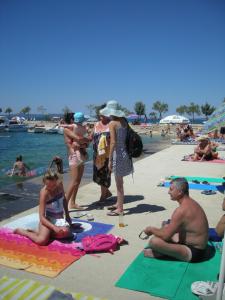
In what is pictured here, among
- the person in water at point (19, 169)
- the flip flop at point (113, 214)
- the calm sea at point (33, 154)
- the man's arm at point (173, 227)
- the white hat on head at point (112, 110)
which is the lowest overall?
the calm sea at point (33, 154)

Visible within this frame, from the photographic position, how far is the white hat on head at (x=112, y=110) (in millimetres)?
5051

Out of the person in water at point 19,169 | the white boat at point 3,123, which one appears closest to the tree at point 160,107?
the white boat at point 3,123

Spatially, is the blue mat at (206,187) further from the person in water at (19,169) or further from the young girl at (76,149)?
the person in water at (19,169)

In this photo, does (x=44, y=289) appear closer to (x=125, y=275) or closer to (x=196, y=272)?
(x=125, y=275)

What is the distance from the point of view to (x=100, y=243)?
4.03m

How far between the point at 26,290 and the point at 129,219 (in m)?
→ 2.38

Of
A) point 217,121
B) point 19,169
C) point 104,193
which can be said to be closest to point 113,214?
point 104,193

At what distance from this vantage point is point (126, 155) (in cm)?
526

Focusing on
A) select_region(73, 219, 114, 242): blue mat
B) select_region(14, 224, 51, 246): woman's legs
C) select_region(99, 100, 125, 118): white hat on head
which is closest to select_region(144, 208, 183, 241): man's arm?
select_region(73, 219, 114, 242): blue mat

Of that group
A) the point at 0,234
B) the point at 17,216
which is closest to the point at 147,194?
the point at 17,216

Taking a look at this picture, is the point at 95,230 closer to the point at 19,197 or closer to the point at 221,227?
the point at 221,227

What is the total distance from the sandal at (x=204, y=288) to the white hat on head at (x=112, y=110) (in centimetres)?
266

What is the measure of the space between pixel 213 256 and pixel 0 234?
8.80ft

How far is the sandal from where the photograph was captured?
9.91 feet
